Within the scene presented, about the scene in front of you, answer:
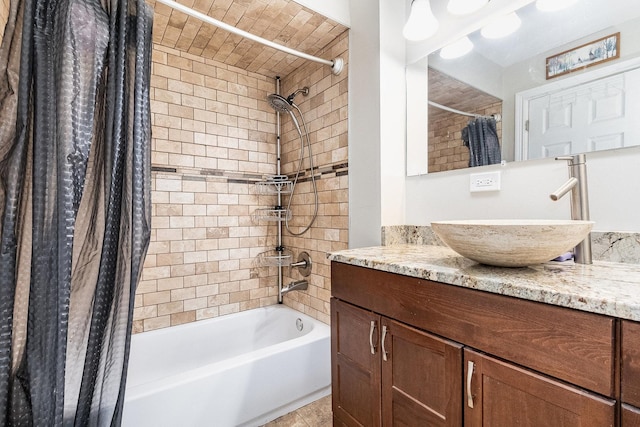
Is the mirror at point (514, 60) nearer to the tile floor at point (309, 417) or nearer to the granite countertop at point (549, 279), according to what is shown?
the granite countertop at point (549, 279)

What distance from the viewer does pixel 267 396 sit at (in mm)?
1593

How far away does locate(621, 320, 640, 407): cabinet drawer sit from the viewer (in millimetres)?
597

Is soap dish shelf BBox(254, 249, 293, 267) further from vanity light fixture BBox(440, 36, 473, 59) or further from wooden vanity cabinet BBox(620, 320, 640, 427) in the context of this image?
wooden vanity cabinet BBox(620, 320, 640, 427)

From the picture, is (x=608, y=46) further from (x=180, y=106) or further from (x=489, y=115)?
(x=180, y=106)

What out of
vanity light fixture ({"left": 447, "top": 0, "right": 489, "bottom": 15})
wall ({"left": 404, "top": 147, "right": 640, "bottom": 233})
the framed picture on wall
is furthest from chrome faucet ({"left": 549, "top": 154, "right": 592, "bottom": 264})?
vanity light fixture ({"left": 447, "top": 0, "right": 489, "bottom": 15})

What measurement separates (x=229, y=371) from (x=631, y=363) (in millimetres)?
1463

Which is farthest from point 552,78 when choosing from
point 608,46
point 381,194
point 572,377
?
point 572,377

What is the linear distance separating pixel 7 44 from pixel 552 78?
2080mm

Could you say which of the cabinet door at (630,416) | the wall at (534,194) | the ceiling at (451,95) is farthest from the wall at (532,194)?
the cabinet door at (630,416)

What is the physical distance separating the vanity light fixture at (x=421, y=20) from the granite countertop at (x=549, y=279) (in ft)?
3.55

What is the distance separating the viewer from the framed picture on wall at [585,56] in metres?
1.09

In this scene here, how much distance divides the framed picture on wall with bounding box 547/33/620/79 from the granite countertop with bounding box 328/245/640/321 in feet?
2.47

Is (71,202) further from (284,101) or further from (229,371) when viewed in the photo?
(284,101)

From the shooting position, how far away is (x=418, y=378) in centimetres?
100
